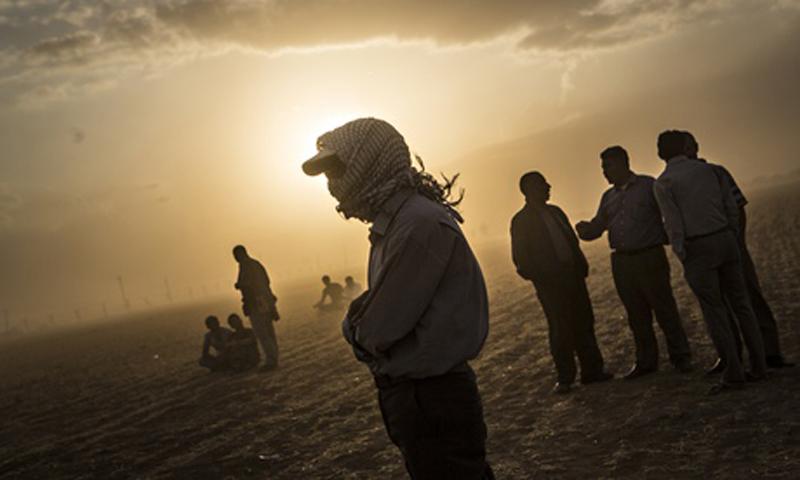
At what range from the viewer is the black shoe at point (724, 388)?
19.7 feet

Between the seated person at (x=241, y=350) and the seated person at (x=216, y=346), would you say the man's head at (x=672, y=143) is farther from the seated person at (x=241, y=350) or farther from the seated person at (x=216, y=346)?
the seated person at (x=216, y=346)

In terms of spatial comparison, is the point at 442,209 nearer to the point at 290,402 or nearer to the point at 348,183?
the point at 348,183

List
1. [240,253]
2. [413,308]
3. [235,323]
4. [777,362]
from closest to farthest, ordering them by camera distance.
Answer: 1. [413,308]
2. [777,362]
3. [240,253]
4. [235,323]

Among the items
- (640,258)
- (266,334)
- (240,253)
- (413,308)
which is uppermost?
(240,253)

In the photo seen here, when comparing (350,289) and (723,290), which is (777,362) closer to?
(723,290)

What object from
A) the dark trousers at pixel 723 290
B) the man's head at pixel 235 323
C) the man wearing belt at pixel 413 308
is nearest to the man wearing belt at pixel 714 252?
the dark trousers at pixel 723 290

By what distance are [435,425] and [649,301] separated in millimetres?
5238

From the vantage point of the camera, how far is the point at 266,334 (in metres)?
13.2

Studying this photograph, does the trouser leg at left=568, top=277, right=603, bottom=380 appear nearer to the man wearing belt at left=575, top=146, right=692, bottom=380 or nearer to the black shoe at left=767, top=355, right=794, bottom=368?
the man wearing belt at left=575, top=146, right=692, bottom=380

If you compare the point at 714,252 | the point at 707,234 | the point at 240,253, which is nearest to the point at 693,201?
the point at 707,234

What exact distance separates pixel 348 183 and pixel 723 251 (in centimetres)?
438

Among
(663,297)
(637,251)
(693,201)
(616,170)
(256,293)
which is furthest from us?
(256,293)

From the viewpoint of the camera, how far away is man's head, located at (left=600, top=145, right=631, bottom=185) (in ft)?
23.9

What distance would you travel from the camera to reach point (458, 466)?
2.54 m
